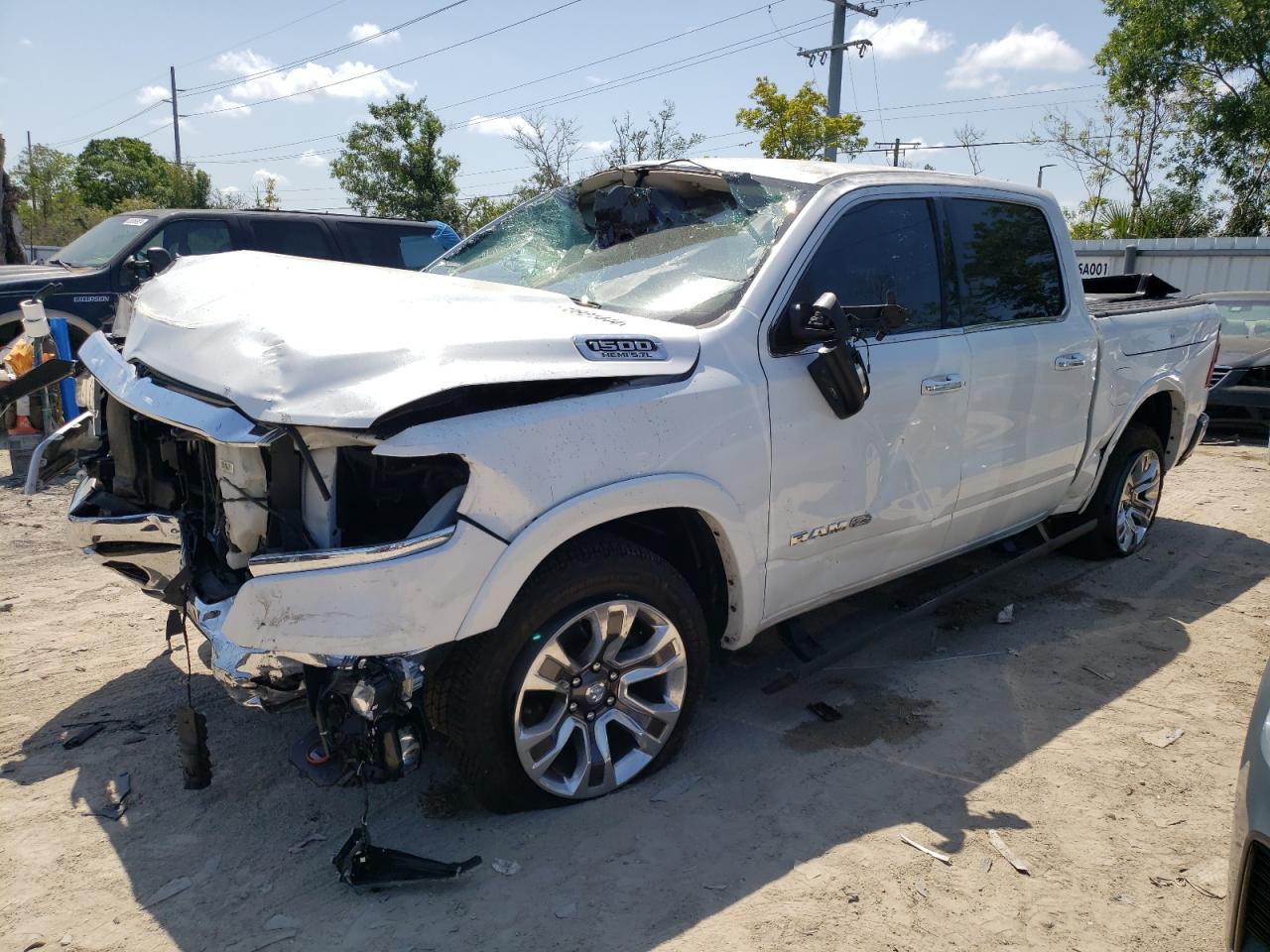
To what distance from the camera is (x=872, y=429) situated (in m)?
3.53

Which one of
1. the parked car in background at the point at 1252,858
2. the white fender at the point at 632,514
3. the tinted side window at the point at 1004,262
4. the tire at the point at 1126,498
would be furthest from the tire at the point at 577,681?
the tire at the point at 1126,498

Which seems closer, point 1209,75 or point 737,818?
point 737,818

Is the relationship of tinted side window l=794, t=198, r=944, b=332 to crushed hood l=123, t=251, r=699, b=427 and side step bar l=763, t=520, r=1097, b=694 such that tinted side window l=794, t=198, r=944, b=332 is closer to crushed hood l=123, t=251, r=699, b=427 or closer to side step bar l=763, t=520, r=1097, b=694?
crushed hood l=123, t=251, r=699, b=427

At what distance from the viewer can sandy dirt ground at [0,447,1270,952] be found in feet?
8.50

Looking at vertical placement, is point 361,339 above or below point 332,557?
above

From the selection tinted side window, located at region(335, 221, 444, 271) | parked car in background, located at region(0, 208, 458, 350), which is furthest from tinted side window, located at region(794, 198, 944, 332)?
tinted side window, located at region(335, 221, 444, 271)

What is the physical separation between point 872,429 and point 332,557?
2009 millimetres

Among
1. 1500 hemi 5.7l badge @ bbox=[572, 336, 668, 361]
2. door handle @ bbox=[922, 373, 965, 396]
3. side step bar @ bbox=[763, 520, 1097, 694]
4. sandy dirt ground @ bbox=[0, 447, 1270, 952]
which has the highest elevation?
1500 hemi 5.7l badge @ bbox=[572, 336, 668, 361]

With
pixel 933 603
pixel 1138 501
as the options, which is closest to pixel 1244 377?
pixel 1138 501

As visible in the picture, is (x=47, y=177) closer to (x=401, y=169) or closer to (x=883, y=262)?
(x=401, y=169)

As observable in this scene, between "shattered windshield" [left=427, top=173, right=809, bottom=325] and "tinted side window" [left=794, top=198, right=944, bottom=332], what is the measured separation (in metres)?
0.21

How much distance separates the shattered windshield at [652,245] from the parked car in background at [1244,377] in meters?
8.11

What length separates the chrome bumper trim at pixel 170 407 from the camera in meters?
2.47

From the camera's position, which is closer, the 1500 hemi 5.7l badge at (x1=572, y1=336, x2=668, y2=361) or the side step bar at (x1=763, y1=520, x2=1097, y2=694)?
the 1500 hemi 5.7l badge at (x1=572, y1=336, x2=668, y2=361)
